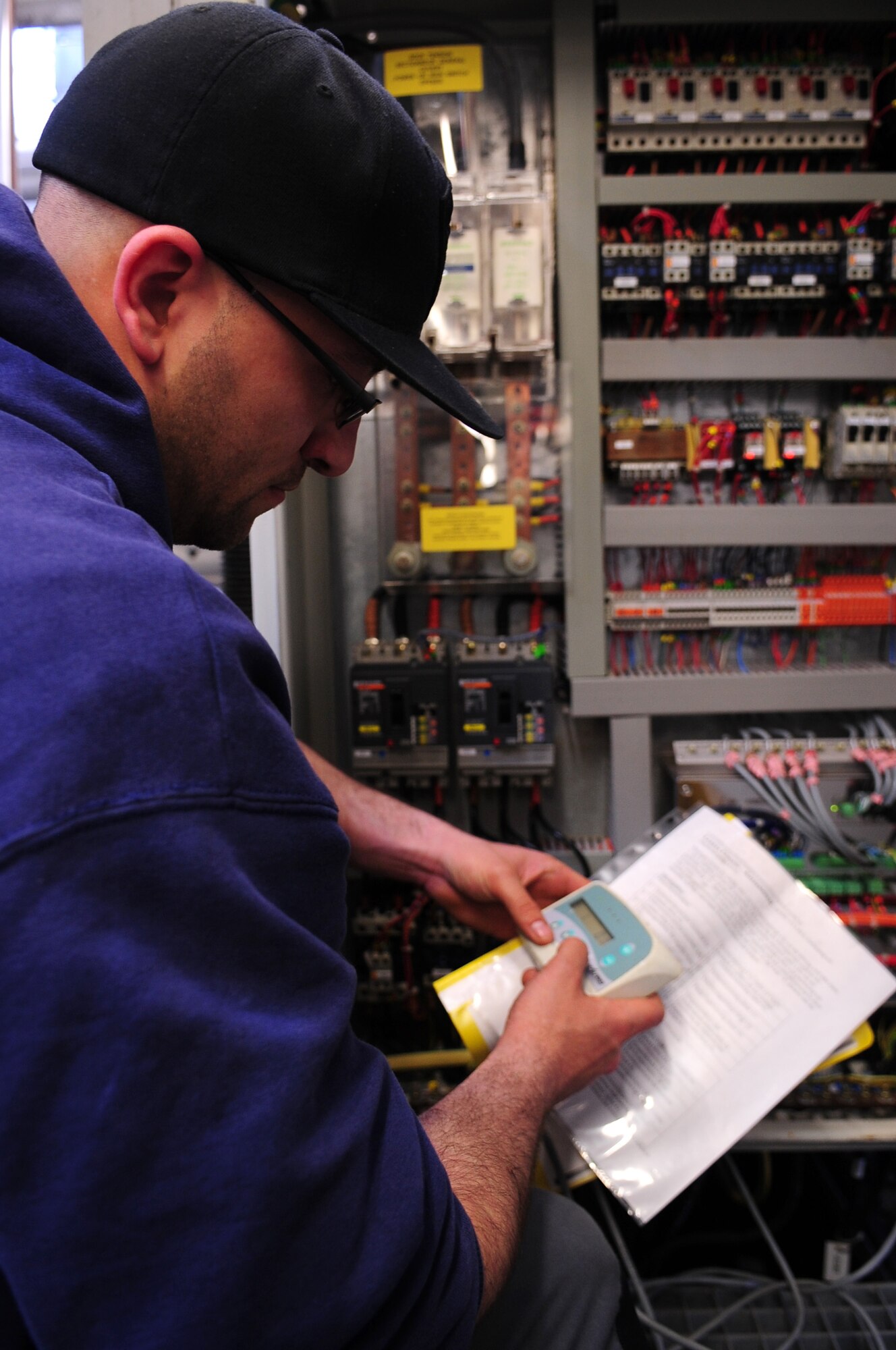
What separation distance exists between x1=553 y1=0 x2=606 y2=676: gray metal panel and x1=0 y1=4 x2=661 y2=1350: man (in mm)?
1005

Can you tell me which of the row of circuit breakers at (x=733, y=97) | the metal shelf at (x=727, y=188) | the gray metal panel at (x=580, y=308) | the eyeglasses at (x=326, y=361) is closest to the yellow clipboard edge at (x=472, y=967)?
the eyeglasses at (x=326, y=361)

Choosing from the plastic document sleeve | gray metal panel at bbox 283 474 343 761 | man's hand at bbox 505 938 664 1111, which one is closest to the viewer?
man's hand at bbox 505 938 664 1111

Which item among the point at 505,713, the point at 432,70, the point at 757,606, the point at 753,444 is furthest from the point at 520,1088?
the point at 432,70

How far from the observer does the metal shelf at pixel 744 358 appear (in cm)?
178

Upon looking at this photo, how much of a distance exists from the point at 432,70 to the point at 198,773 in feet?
6.09

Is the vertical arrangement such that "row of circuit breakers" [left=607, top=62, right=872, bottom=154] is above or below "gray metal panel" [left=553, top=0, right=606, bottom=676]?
above

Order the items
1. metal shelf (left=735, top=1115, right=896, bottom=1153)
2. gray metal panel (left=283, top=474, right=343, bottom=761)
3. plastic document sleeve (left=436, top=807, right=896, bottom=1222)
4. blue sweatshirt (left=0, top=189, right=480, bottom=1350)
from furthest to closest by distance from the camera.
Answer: gray metal panel (left=283, top=474, right=343, bottom=761)
metal shelf (left=735, top=1115, right=896, bottom=1153)
plastic document sleeve (left=436, top=807, right=896, bottom=1222)
blue sweatshirt (left=0, top=189, right=480, bottom=1350)

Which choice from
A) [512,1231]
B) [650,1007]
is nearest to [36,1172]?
[512,1231]

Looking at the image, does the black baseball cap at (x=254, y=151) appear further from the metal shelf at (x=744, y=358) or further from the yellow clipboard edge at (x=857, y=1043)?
the metal shelf at (x=744, y=358)

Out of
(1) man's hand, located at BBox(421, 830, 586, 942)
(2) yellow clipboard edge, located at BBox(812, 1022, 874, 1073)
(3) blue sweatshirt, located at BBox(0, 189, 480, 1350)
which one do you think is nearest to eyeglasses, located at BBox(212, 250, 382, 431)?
(3) blue sweatshirt, located at BBox(0, 189, 480, 1350)

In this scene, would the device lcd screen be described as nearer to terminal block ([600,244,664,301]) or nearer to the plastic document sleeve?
the plastic document sleeve

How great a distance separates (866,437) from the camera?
1.86m

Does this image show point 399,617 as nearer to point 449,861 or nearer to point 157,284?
point 449,861

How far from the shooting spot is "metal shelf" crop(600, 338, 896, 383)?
5.83 ft
